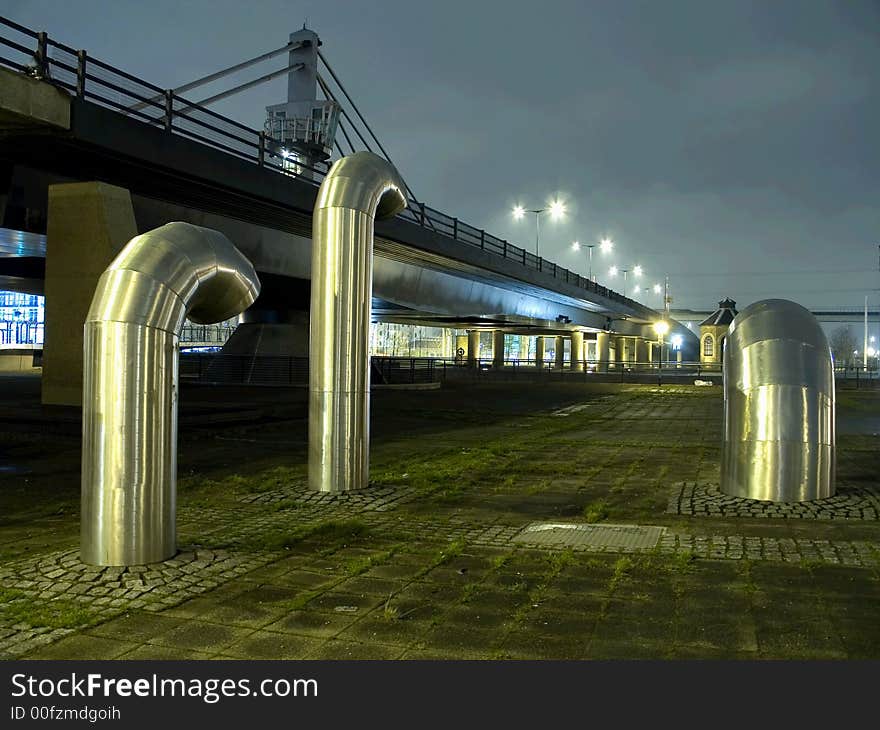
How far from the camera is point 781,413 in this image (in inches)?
348

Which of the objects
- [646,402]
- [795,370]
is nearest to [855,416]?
[646,402]

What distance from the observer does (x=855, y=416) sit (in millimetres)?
22688

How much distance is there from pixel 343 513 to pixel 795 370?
4.78 metres

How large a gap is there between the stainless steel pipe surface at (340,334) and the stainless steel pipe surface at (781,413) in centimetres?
397

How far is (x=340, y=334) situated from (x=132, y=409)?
3597 mm

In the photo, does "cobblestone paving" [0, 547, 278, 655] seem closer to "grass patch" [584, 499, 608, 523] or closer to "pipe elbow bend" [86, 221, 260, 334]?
"pipe elbow bend" [86, 221, 260, 334]

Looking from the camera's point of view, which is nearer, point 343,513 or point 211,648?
point 211,648

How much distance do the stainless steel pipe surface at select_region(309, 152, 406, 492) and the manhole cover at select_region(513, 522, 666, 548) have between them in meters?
2.48

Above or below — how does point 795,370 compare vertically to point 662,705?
above

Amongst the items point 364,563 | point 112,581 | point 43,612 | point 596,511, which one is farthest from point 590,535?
point 43,612

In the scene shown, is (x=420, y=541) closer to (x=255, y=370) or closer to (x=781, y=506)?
(x=781, y=506)

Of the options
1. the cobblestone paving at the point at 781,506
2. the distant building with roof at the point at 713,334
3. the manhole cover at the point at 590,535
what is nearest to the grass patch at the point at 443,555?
the manhole cover at the point at 590,535

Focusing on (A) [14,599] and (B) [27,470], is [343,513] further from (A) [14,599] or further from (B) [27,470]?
(B) [27,470]

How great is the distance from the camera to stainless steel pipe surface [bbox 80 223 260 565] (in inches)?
235
